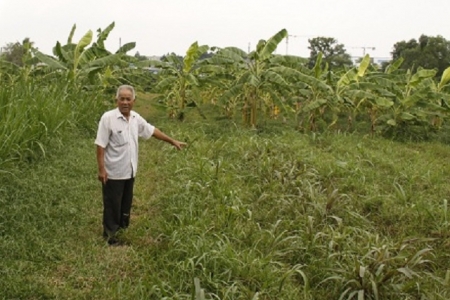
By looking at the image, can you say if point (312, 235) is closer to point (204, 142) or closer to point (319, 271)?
point (319, 271)

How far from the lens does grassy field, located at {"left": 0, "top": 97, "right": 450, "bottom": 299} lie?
3.14 m

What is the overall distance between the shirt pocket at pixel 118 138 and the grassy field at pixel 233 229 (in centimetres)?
82

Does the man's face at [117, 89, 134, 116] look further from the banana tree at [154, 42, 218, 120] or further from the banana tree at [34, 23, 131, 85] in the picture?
the banana tree at [154, 42, 218, 120]

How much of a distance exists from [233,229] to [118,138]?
1.25m

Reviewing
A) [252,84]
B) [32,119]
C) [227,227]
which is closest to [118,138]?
[227,227]

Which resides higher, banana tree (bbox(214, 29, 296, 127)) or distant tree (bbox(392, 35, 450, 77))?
distant tree (bbox(392, 35, 450, 77))

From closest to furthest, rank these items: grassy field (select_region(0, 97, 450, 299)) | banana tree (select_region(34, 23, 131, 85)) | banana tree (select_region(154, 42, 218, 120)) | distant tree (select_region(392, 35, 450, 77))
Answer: grassy field (select_region(0, 97, 450, 299)) < banana tree (select_region(34, 23, 131, 85)) < banana tree (select_region(154, 42, 218, 120)) < distant tree (select_region(392, 35, 450, 77))

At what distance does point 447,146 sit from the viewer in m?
9.24

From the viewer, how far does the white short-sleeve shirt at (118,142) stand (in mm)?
3814

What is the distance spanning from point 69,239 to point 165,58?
25.5ft

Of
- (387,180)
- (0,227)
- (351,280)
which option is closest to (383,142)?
(387,180)

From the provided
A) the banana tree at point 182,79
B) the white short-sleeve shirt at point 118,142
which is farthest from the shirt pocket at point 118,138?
the banana tree at point 182,79

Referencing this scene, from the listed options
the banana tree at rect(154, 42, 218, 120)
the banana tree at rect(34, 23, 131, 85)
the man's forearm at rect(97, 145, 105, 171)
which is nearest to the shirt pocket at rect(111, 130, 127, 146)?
the man's forearm at rect(97, 145, 105, 171)

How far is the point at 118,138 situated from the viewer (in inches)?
152
